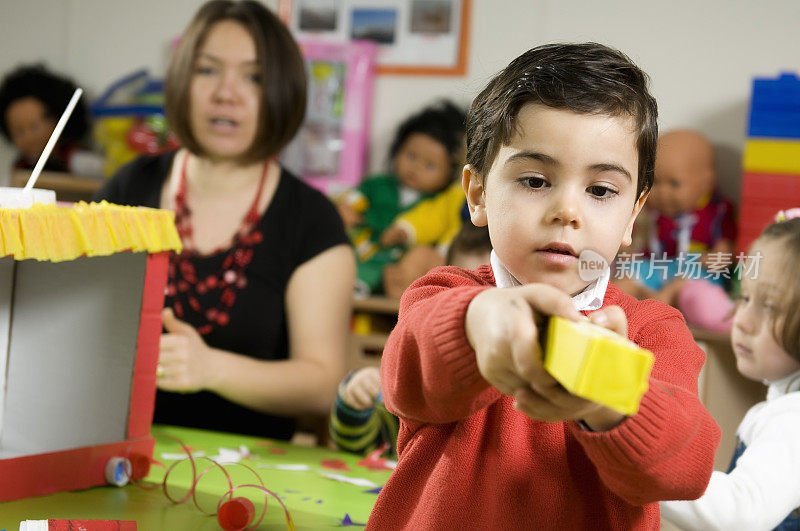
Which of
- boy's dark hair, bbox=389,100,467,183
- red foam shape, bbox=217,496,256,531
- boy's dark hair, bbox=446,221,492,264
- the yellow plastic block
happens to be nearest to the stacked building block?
the yellow plastic block

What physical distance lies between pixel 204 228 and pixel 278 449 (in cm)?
45

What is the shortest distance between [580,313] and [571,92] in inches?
5.8

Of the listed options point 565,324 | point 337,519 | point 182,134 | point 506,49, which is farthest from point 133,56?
point 565,324

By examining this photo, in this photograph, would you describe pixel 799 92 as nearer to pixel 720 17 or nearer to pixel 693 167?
pixel 693 167

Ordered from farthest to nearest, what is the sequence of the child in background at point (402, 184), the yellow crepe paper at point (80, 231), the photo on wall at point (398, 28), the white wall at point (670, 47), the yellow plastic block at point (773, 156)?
the photo on wall at point (398, 28)
the child in background at point (402, 184)
the white wall at point (670, 47)
the yellow plastic block at point (773, 156)
the yellow crepe paper at point (80, 231)

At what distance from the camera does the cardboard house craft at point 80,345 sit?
0.76 metres

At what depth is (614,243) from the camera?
57 cm

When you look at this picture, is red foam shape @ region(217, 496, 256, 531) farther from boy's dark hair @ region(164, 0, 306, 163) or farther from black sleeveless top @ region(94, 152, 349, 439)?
boy's dark hair @ region(164, 0, 306, 163)

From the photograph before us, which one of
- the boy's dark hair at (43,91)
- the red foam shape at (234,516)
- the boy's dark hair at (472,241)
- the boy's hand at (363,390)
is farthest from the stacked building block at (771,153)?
the boy's dark hair at (43,91)

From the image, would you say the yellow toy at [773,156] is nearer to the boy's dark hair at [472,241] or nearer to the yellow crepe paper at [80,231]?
the boy's dark hair at [472,241]

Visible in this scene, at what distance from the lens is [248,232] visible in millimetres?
1361

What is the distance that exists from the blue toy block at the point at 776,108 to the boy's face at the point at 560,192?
1.41 meters

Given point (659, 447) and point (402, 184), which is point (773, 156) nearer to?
point (402, 184)

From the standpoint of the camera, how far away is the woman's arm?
1.22 meters
